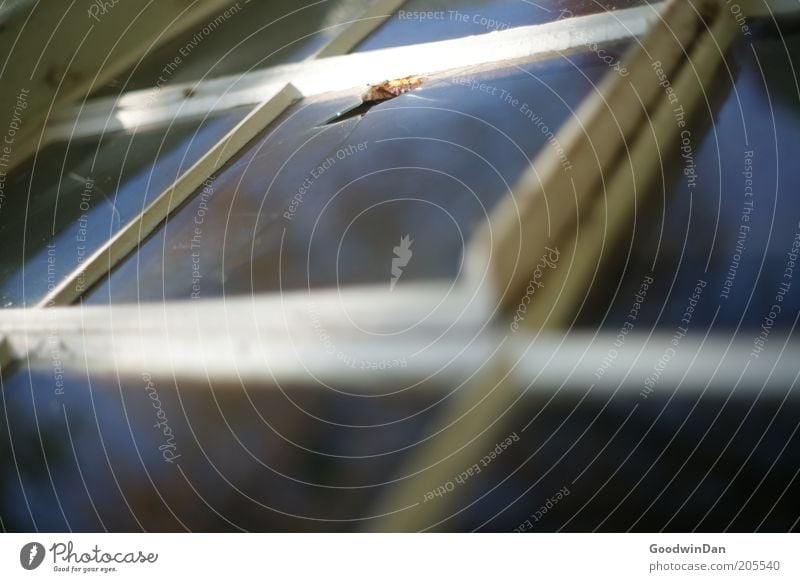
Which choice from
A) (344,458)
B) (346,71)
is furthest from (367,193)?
(344,458)

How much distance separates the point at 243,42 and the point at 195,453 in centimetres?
36

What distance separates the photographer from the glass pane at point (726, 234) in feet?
2.29

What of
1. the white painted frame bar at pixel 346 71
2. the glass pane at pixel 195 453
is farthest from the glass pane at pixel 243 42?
the glass pane at pixel 195 453

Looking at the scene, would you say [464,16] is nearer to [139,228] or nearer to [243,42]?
[243,42]

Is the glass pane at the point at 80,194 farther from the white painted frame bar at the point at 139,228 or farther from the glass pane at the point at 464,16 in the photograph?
the glass pane at the point at 464,16

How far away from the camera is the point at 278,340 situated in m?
0.73

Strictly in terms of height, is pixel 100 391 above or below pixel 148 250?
below

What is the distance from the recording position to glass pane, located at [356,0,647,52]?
2.39 feet

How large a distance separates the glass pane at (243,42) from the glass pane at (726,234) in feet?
1.05

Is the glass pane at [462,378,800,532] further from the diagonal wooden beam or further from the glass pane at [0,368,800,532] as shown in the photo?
the diagonal wooden beam

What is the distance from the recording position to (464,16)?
0.74m

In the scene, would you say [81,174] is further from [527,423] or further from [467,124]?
[527,423]

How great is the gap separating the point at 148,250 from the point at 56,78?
18cm

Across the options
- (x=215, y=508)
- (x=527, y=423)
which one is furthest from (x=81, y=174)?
(x=527, y=423)
